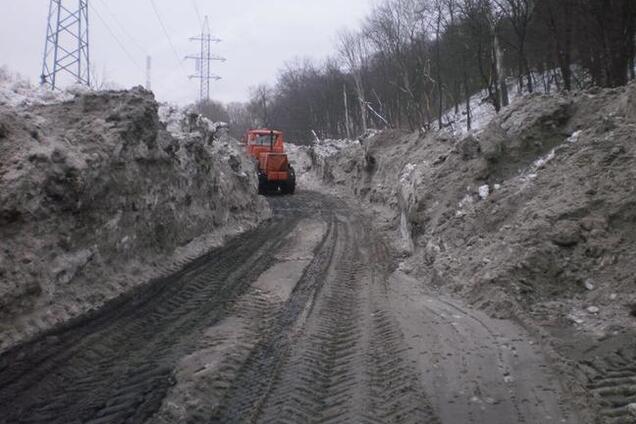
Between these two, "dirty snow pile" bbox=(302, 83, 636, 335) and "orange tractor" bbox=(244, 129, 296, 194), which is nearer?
"dirty snow pile" bbox=(302, 83, 636, 335)

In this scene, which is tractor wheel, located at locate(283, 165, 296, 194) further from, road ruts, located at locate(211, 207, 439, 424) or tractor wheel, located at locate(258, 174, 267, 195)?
road ruts, located at locate(211, 207, 439, 424)

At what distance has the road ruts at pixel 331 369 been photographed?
14.3 ft

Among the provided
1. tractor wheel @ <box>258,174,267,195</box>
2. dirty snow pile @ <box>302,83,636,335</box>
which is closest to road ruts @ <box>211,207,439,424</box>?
dirty snow pile @ <box>302,83,636,335</box>

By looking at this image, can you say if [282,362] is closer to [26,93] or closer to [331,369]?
[331,369]

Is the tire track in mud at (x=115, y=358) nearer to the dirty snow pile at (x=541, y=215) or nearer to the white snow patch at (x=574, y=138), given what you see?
the dirty snow pile at (x=541, y=215)

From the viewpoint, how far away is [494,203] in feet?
29.4

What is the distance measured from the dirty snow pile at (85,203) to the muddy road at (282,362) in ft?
1.87

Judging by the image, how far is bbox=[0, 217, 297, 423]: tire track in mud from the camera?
14.7ft

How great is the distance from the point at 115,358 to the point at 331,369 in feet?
7.15

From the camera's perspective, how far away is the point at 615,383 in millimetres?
4516

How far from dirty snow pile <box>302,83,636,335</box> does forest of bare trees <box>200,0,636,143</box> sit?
165 inches

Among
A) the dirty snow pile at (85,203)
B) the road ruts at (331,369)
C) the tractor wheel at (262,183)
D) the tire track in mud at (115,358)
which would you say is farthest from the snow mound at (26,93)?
the tractor wheel at (262,183)

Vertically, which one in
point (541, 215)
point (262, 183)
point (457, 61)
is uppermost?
point (457, 61)

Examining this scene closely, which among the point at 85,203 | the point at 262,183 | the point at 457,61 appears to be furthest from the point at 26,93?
the point at 457,61
